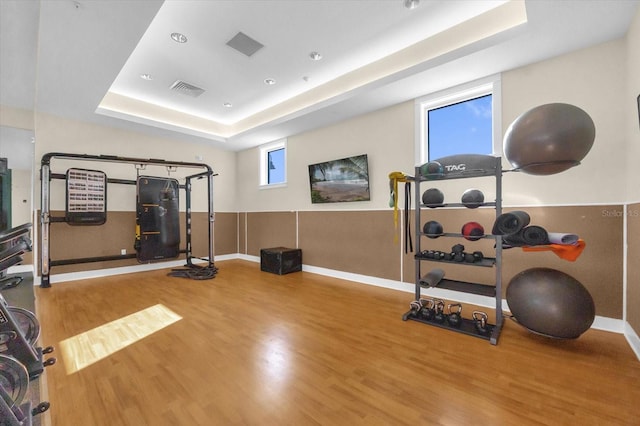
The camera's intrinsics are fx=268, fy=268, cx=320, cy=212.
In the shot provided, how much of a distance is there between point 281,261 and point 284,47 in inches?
142

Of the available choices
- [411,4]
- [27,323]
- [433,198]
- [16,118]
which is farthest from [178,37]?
[433,198]

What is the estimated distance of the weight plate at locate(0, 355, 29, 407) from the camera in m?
1.50

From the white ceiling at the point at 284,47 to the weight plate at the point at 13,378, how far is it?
9.08 ft

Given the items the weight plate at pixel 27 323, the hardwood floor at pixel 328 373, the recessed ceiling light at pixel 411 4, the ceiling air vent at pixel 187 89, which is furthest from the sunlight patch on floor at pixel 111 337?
the recessed ceiling light at pixel 411 4

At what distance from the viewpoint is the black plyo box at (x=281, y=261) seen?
533 centimetres

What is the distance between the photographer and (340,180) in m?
5.04

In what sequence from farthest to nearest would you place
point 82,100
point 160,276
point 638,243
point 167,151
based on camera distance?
point 167,151
point 160,276
point 82,100
point 638,243

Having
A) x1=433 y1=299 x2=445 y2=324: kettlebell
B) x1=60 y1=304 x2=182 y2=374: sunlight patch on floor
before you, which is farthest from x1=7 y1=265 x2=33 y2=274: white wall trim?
x1=433 y1=299 x2=445 y2=324: kettlebell

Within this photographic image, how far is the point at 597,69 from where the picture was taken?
2809mm

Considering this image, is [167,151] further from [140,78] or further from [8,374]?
[8,374]

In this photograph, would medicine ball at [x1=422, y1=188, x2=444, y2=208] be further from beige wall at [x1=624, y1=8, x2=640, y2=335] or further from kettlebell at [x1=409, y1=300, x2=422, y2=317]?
beige wall at [x1=624, y1=8, x2=640, y2=335]

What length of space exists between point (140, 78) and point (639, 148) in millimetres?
6212

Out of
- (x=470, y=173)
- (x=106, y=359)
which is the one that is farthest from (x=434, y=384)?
(x=106, y=359)

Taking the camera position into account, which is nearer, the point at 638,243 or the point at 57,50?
the point at 638,243
